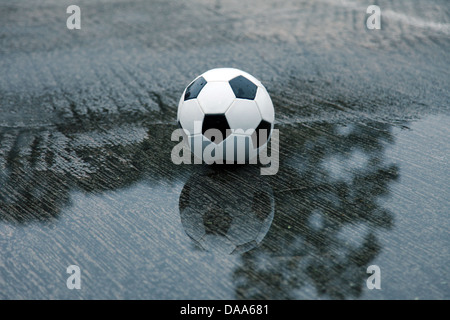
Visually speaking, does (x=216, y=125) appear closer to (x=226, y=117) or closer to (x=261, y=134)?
(x=226, y=117)

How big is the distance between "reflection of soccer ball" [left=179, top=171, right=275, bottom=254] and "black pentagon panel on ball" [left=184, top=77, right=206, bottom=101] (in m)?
0.58

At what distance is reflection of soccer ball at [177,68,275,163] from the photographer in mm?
3111

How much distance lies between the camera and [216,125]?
10.2 ft

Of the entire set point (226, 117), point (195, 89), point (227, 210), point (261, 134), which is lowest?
point (227, 210)

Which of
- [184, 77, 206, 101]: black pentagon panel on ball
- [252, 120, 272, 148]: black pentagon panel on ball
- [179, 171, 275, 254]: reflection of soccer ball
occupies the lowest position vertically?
[179, 171, 275, 254]: reflection of soccer ball

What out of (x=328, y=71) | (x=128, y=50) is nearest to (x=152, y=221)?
(x=328, y=71)

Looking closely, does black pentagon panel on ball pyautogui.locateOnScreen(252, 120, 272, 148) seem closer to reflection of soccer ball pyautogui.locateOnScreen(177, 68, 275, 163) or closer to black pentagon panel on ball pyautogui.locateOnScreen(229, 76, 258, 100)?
reflection of soccer ball pyautogui.locateOnScreen(177, 68, 275, 163)

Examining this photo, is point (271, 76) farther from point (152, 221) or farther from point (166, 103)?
point (152, 221)

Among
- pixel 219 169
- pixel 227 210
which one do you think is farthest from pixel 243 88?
pixel 227 210

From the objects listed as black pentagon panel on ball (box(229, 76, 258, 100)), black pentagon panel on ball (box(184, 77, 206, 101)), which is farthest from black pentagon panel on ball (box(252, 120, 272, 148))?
black pentagon panel on ball (box(184, 77, 206, 101))

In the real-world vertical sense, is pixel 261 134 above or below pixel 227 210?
above

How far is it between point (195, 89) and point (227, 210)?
91 cm

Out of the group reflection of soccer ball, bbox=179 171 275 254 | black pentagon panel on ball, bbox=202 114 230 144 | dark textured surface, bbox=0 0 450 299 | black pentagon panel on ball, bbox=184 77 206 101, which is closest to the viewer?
dark textured surface, bbox=0 0 450 299
